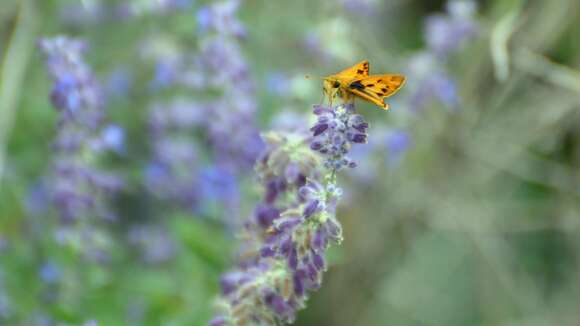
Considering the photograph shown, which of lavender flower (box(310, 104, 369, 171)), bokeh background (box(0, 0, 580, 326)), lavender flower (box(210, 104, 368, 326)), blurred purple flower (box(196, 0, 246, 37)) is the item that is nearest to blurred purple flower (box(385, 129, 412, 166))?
bokeh background (box(0, 0, 580, 326))

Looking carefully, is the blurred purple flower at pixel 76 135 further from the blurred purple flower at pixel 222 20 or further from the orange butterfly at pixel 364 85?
the orange butterfly at pixel 364 85

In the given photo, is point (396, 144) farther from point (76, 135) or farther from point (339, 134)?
point (339, 134)

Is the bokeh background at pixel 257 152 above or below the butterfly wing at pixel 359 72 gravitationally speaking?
above

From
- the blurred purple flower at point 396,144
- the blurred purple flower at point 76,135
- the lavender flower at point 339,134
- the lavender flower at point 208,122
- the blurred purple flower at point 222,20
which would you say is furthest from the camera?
the blurred purple flower at point 396,144

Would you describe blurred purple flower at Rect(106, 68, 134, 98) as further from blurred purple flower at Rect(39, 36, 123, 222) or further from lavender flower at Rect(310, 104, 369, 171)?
lavender flower at Rect(310, 104, 369, 171)

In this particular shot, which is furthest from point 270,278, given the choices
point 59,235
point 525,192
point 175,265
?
point 525,192

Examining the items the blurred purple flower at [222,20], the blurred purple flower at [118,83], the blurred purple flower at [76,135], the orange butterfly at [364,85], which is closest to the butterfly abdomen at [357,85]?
the orange butterfly at [364,85]

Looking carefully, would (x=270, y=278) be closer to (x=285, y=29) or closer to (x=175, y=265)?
(x=175, y=265)

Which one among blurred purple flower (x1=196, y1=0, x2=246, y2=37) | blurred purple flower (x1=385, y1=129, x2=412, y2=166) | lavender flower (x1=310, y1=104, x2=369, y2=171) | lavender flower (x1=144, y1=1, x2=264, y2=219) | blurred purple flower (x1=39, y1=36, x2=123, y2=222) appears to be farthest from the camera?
blurred purple flower (x1=385, y1=129, x2=412, y2=166)
